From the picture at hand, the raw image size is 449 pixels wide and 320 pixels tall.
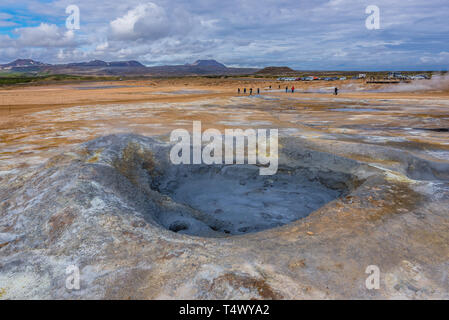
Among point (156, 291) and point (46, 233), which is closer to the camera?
point (156, 291)

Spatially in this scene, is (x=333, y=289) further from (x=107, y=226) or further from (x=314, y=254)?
(x=107, y=226)

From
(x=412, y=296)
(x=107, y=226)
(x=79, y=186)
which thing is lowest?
(x=412, y=296)

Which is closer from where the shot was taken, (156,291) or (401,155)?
(156,291)

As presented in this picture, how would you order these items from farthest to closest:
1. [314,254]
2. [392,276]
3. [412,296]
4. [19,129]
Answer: [19,129] < [314,254] < [392,276] < [412,296]

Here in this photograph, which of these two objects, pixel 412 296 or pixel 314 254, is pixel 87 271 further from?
pixel 412 296

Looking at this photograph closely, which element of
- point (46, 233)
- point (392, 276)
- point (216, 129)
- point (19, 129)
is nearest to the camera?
point (392, 276)

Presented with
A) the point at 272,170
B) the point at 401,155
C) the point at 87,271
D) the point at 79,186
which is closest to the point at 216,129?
the point at 272,170

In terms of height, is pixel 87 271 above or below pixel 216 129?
below

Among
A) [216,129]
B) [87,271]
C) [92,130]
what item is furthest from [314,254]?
[92,130]

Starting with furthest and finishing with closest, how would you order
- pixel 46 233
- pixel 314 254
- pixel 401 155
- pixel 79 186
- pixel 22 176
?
pixel 401 155 < pixel 22 176 < pixel 79 186 < pixel 46 233 < pixel 314 254
